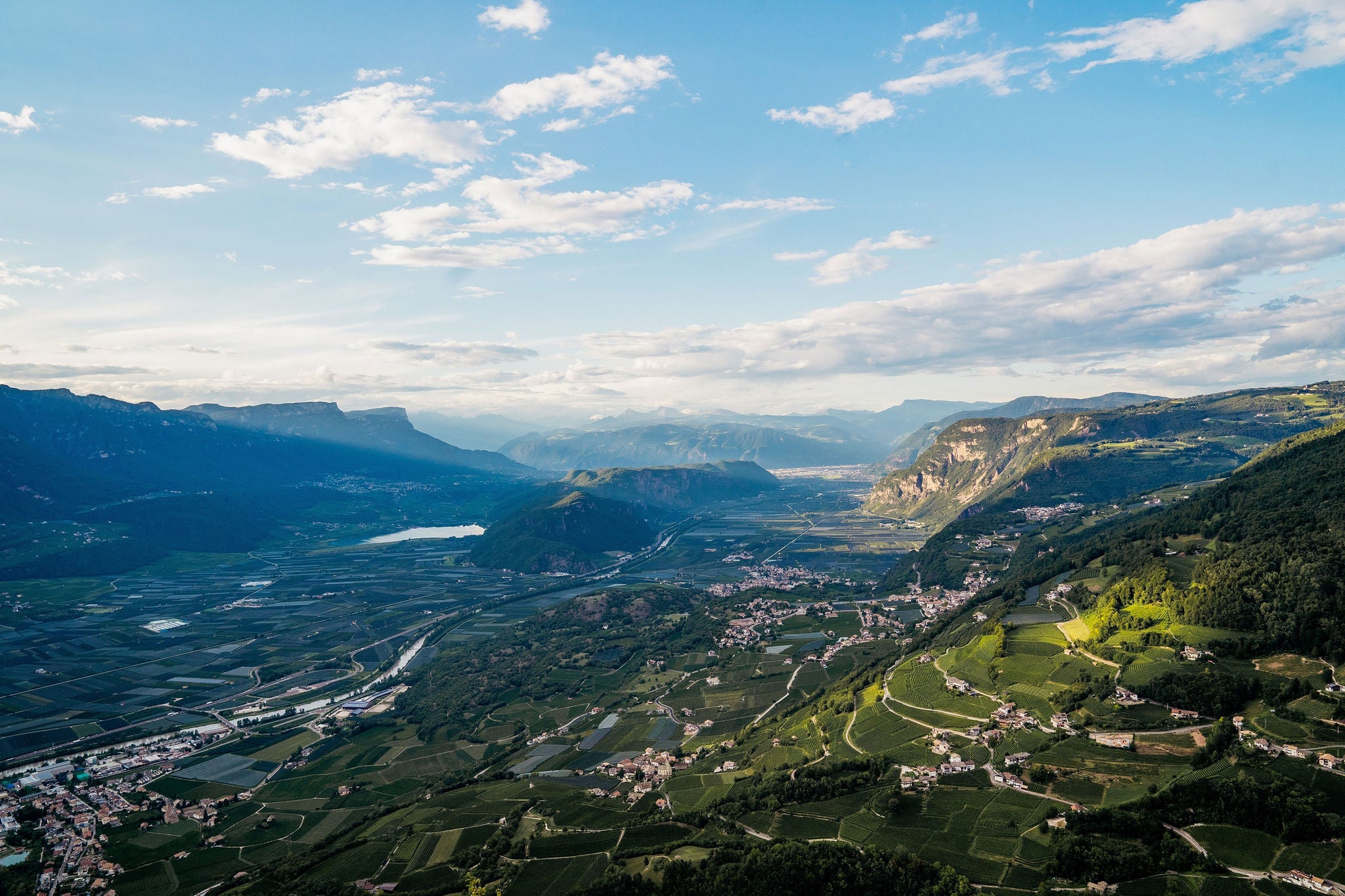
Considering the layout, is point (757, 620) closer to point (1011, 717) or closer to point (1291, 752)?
point (1011, 717)

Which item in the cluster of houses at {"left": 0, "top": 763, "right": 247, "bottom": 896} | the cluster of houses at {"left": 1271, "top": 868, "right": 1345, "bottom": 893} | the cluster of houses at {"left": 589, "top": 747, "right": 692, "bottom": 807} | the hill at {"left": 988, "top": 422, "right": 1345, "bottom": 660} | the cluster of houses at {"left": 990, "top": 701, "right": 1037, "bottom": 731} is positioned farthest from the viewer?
the cluster of houses at {"left": 589, "top": 747, "right": 692, "bottom": 807}

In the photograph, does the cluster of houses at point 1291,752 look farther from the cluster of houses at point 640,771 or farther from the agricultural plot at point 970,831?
the cluster of houses at point 640,771

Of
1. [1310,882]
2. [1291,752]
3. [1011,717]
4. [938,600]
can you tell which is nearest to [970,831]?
[1310,882]

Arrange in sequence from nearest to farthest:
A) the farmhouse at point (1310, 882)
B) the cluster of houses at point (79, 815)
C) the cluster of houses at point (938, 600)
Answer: the farmhouse at point (1310, 882) < the cluster of houses at point (79, 815) < the cluster of houses at point (938, 600)

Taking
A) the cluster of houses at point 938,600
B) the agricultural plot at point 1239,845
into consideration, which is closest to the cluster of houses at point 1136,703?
the agricultural plot at point 1239,845

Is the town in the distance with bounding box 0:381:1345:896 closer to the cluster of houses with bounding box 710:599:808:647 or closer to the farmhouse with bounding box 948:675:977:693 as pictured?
the farmhouse with bounding box 948:675:977:693

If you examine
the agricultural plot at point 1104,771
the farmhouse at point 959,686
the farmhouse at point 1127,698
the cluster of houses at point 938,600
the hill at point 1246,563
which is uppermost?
the hill at point 1246,563

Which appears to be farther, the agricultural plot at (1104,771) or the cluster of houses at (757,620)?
the cluster of houses at (757,620)

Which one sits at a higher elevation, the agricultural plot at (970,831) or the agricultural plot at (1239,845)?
the agricultural plot at (1239,845)

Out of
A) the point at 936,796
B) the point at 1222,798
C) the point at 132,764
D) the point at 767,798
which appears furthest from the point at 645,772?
the point at 132,764

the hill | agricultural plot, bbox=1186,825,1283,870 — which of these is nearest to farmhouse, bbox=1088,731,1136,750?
agricultural plot, bbox=1186,825,1283,870

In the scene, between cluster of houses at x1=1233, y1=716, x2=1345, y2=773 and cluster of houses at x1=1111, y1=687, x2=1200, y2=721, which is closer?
cluster of houses at x1=1233, y1=716, x2=1345, y2=773

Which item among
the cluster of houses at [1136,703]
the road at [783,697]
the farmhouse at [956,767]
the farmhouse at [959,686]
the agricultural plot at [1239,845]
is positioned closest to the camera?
the agricultural plot at [1239,845]
